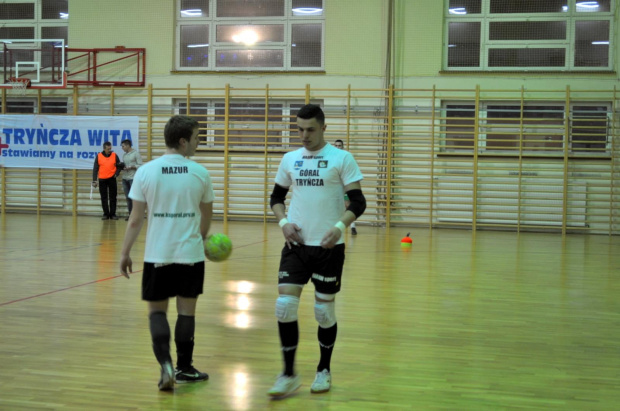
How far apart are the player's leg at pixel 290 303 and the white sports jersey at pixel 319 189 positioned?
0.13m

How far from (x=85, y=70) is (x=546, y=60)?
10.2 metres

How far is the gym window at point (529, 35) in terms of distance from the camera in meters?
14.6

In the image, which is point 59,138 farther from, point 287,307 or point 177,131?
point 287,307

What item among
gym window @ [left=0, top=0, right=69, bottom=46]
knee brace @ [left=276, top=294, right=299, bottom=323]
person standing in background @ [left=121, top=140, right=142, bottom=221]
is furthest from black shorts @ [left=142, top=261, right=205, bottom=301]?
gym window @ [left=0, top=0, right=69, bottom=46]

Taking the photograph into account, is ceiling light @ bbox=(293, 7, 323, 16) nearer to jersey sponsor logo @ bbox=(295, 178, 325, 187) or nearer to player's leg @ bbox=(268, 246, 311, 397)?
jersey sponsor logo @ bbox=(295, 178, 325, 187)

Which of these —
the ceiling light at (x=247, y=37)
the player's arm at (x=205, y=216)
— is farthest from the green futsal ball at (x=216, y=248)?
the ceiling light at (x=247, y=37)

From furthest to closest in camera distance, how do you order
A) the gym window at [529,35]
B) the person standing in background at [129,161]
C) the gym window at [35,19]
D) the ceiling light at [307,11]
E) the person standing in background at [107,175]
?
the gym window at [35,19], the ceiling light at [307,11], the person standing in background at [107,175], the person standing in background at [129,161], the gym window at [529,35]

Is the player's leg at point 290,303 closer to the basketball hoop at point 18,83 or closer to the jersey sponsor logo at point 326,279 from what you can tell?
the jersey sponsor logo at point 326,279

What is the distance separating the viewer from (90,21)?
52.7 feet

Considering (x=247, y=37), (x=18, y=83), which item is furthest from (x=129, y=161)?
(x=247, y=37)

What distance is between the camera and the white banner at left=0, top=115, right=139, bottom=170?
15.7 m

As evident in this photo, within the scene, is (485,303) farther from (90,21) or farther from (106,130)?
(90,21)

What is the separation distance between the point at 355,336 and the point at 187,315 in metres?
1.64

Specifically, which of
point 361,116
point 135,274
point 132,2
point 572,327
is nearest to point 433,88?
point 361,116
